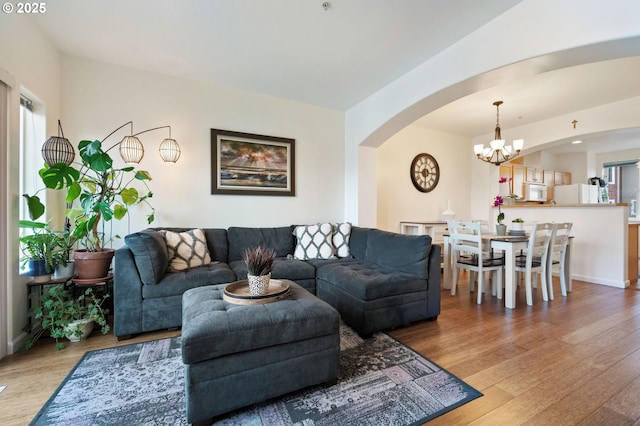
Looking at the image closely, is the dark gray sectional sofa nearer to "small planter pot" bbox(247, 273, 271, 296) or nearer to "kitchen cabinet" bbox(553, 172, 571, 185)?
"small planter pot" bbox(247, 273, 271, 296)

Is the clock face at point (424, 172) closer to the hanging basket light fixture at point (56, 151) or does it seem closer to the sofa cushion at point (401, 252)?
the sofa cushion at point (401, 252)

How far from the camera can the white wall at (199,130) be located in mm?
2910

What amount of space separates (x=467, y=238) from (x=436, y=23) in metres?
2.28

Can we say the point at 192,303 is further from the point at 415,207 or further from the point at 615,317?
the point at 415,207

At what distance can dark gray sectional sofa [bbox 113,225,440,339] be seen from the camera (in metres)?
2.27

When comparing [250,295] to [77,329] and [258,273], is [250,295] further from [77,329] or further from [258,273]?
[77,329]

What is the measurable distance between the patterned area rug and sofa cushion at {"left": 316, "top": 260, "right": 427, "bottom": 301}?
49 cm

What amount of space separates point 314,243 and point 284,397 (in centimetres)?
200

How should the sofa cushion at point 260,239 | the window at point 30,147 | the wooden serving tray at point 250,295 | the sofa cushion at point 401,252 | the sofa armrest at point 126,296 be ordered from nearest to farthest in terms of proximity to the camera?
the wooden serving tray at point 250,295 < the sofa armrest at point 126,296 < the window at point 30,147 < the sofa cushion at point 401,252 < the sofa cushion at point 260,239

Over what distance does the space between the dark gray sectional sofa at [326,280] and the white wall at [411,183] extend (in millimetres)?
1792

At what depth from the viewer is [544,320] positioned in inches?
104

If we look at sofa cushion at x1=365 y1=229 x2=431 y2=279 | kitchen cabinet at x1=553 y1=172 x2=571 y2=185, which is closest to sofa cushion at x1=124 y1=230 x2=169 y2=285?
sofa cushion at x1=365 y1=229 x2=431 y2=279

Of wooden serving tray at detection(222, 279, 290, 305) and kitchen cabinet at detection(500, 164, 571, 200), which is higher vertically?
kitchen cabinet at detection(500, 164, 571, 200)

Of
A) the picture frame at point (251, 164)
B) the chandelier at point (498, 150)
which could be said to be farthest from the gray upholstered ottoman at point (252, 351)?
the chandelier at point (498, 150)
